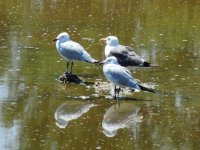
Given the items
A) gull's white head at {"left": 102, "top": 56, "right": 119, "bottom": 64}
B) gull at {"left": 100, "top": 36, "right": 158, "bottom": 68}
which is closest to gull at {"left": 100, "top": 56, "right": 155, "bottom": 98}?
gull's white head at {"left": 102, "top": 56, "right": 119, "bottom": 64}

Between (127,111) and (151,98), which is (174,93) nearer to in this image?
(151,98)

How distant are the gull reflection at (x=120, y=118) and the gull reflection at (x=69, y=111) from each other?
1.44 feet

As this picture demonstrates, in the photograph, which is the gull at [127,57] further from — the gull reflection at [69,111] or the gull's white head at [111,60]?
the gull reflection at [69,111]

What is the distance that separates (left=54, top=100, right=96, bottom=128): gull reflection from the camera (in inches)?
456

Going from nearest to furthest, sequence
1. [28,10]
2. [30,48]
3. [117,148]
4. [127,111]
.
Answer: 1. [117,148]
2. [127,111]
3. [30,48]
4. [28,10]

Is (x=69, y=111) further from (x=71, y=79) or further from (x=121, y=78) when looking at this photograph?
(x=71, y=79)

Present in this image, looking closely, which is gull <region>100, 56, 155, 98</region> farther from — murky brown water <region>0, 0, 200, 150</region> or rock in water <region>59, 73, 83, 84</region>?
rock in water <region>59, 73, 83, 84</region>

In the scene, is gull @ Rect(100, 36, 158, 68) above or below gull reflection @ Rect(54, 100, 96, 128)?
above

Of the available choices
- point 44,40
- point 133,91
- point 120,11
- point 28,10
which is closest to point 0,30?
point 44,40

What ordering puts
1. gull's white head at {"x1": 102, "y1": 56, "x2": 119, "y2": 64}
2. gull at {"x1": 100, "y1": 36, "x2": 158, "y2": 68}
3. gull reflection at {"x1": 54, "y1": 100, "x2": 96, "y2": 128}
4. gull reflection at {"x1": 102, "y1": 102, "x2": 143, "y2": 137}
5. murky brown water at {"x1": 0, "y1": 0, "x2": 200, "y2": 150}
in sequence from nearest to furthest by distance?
murky brown water at {"x1": 0, "y1": 0, "x2": 200, "y2": 150}, gull reflection at {"x1": 102, "y1": 102, "x2": 143, "y2": 137}, gull reflection at {"x1": 54, "y1": 100, "x2": 96, "y2": 128}, gull's white head at {"x1": 102, "y1": 56, "x2": 119, "y2": 64}, gull at {"x1": 100, "y1": 36, "x2": 158, "y2": 68}

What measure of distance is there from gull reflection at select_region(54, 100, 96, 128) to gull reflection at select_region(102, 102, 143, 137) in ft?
1.44

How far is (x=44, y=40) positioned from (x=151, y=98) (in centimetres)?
537

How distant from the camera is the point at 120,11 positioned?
72.7 feet

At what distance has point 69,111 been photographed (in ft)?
39.8
